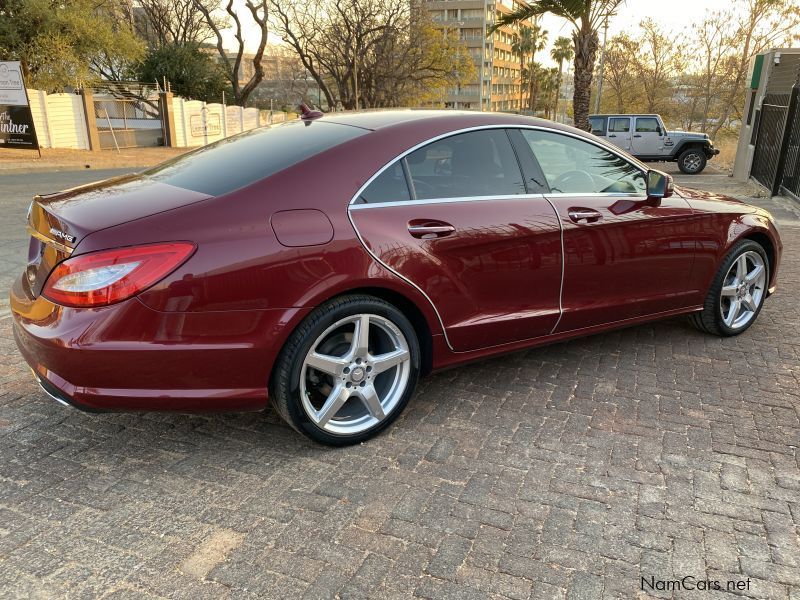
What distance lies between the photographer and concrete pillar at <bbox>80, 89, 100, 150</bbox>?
24.1 metres

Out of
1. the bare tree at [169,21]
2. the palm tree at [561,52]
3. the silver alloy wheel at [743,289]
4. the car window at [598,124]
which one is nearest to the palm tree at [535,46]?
the palm tree at [561,52]

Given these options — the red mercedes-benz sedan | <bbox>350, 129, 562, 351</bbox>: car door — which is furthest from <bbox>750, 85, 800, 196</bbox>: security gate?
<bbox>350, 129, 562, 351</bbox>: car door

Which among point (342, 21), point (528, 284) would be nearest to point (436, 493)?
point (528, 284)

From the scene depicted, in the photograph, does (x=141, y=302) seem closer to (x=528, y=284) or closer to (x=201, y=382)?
(x=201, y=382)

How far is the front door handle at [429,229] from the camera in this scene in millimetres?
3062

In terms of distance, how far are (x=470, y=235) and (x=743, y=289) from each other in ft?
8.33

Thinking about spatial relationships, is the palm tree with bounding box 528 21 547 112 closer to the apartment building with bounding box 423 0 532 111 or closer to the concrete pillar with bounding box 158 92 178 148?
the apartment building with bounding box 423 0 532 111

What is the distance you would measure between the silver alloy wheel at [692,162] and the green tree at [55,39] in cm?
2026

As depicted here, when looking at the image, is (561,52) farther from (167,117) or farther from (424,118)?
(424,118)

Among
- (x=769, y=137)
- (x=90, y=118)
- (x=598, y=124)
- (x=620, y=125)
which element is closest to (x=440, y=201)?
(x=769, y=137)

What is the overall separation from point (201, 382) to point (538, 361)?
231 cm

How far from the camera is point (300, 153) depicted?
3.04 meters

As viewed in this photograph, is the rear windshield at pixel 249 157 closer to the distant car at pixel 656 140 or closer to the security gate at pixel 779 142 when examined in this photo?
the security gate at pixel 779 142

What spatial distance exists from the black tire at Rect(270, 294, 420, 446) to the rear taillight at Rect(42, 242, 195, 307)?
602 millimetres
